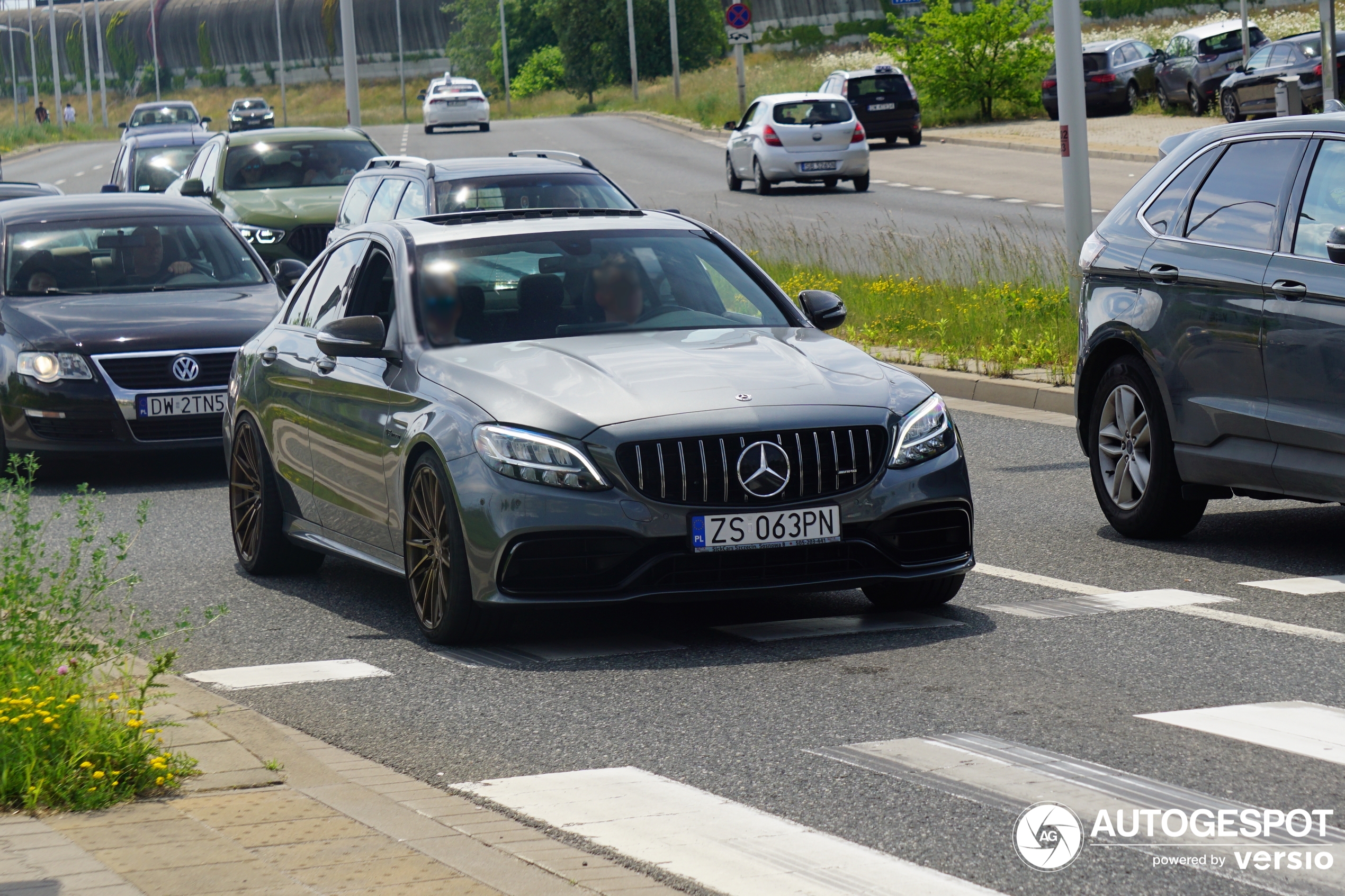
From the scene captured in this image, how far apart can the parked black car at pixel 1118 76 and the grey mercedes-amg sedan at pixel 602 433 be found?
41.7 m

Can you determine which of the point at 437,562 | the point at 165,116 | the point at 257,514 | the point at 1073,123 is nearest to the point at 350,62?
the point at 1073,123

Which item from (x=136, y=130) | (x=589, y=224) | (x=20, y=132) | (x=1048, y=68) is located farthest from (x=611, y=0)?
(x=589, y=224)

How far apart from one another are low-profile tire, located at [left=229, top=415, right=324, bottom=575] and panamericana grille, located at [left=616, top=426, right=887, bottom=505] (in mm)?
2436

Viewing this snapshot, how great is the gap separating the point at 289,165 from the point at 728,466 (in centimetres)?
1539

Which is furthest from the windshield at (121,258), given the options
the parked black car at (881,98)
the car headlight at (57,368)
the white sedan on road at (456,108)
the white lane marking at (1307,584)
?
the white sedan on road at (456,108)

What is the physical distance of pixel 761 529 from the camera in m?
6.95

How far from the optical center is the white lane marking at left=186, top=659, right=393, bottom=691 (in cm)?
695

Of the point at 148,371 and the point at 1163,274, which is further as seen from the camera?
the point at 148,371

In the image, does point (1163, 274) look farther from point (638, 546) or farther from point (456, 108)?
point (456, 108)

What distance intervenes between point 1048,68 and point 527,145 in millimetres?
14780

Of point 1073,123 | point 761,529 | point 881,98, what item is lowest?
point 761,529


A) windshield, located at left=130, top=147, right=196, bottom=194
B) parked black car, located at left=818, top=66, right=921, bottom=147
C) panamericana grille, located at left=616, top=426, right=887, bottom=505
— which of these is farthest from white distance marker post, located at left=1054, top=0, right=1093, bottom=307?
parked black car, located at left=818, top=66, right=921, bottom=147

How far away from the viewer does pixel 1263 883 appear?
170 inches

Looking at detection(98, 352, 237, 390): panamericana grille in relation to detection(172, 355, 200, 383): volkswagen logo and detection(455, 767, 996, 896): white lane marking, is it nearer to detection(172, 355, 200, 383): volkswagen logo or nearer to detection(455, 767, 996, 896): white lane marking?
detection(172, 355, 200, 383): volkswagen logo
